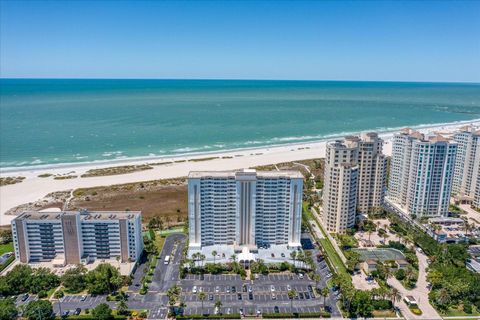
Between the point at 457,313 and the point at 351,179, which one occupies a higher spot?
the point at 351,179

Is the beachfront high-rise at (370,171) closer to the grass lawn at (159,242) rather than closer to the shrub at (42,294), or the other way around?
the grass lawn at (159,242)

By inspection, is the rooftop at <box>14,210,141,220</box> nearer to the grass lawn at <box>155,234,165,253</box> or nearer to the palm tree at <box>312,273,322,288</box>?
the grass lawn at <box>155,234,165,253</box>

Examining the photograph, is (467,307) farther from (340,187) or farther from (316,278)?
(340,187)

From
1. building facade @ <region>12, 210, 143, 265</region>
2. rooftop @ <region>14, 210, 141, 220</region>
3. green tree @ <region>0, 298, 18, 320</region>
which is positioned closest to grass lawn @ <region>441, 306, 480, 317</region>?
building facade @ <region>12, 210, 143, 265</region>

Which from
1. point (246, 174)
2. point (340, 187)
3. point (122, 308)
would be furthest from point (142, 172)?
point (122, 308)

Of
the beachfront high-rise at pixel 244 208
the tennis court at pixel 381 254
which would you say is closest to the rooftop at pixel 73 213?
the beachfront high-rise at pixel 244 208

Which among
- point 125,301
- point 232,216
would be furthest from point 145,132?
point 125,301
